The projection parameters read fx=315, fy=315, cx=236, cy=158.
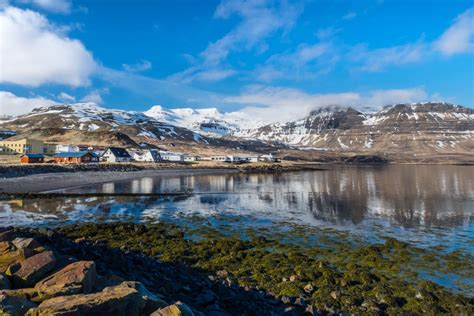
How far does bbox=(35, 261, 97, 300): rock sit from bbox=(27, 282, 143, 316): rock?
52cm

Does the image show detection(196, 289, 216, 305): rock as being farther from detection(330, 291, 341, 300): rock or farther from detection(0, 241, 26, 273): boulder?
detection(0, 241, 26, 273): boulder

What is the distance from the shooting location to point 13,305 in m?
6.73

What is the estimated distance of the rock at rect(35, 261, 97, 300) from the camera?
7.68m

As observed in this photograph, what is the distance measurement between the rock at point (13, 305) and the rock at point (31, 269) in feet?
5.12

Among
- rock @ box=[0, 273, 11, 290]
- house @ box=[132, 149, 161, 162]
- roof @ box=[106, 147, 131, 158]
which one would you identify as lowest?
rock @ box=[0, 273, 11, 290]

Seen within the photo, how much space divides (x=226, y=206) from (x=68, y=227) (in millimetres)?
18727

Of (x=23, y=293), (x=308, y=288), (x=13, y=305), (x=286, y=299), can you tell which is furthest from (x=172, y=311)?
(x=308, y=288)

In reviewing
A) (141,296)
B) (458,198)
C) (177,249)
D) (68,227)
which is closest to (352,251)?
(177,249)

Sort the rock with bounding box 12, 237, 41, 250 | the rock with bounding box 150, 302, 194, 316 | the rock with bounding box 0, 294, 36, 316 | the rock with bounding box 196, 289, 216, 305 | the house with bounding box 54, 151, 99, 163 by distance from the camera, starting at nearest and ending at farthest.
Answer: the rock with bounding box 0, 294, 36, 316 < the rock with bounding box 150, 302, 194, 316 < the rock with bounding box 12, 237, 41, 250 < the rock with bounding box 196, 289, 216, 305 < the house with bounding box 54, 151, 99, 163

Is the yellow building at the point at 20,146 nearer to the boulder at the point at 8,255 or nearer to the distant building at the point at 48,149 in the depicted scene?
the distant building at the point at 48,149

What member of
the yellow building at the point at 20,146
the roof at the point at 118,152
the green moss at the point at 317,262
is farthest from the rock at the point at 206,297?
the yellow building at the point at 20,146

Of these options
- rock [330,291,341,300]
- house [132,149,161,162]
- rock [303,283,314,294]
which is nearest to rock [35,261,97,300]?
rock [303,283,314,294]

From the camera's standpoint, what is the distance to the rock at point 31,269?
27.5 ft

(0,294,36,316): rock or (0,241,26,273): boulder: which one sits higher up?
(0,241,26,273): boulder
